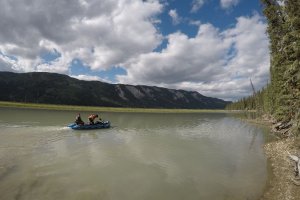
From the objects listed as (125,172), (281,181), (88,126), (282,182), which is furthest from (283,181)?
(88,126)

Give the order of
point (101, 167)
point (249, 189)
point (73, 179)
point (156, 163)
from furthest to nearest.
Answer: point (156, 163) → point (101, 167) → point (73, 179) → point (249, 189)

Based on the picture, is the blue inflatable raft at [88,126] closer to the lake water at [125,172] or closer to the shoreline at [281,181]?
the lake water at [125,172]

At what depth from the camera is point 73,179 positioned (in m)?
16.5

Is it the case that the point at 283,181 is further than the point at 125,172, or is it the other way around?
the point at 125,172

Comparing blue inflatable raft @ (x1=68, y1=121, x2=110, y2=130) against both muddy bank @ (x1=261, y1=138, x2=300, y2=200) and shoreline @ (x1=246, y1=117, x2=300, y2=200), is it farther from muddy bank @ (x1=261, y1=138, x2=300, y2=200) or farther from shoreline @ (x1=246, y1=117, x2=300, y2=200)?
muddy bank @ (x1=261, y1=138, x2=300, y2=200)

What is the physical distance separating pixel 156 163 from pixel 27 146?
595 inches

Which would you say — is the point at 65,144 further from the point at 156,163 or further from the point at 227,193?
the point at 227,193

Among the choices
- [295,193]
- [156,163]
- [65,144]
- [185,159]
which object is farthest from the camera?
[65,144]

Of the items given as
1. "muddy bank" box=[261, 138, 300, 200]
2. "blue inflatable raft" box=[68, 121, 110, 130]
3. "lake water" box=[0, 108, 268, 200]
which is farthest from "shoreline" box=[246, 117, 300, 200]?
"blue inflatable raft" box=[68, 121, 110, 130]

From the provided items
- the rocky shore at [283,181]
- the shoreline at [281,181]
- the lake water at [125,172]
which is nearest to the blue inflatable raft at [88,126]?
the lake water at [125,172]

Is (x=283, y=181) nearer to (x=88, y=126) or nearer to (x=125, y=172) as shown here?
(x=125, y=172)

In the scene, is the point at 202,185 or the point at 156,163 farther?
the point at 156,163

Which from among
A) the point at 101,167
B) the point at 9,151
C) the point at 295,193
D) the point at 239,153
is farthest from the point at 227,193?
the point at 9,151

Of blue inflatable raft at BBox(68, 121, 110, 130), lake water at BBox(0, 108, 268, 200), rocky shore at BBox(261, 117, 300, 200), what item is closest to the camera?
rocky shore at BBox(261, 117, 300, 200)
